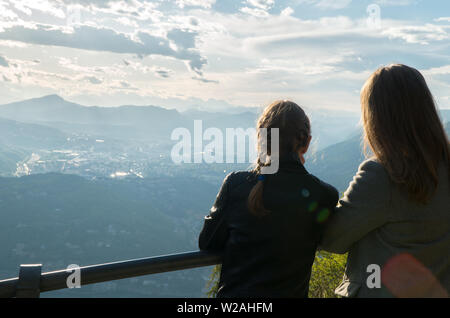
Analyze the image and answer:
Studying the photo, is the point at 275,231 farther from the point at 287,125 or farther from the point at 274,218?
the point at 287,125

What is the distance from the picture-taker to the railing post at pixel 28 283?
7.86 ft

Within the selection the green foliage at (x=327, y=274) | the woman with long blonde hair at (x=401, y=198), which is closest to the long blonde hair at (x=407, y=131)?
the woman with long blonde hair at (x=401, y=198)

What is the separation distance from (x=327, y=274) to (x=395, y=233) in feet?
38.2

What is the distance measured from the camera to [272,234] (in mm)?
2729

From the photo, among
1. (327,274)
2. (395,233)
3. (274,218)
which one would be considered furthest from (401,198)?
(327,274)

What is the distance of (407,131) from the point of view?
101 inches

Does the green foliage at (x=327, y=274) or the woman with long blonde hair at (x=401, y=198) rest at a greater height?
the woman with long blonde hair at (x=401, y=198)

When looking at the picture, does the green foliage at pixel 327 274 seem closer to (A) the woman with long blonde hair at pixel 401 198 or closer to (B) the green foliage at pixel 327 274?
(B) the green foliage at pixel 327 274

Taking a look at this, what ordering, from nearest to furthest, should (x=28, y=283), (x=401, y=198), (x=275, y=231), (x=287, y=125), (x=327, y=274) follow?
(x=28, y=283) → (x=401, y=198) → (x=275, y=231) → (x=287, y=125) → (x=327, y=274)

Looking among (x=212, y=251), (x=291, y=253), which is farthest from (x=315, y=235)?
(x=212, y=251)

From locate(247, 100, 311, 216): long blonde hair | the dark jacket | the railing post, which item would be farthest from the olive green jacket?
the railing post

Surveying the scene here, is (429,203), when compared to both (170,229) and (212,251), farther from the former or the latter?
(170,229)

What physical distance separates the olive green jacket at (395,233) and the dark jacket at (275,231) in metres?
0.25

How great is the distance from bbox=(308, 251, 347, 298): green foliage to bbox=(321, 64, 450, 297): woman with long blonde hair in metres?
10.6
